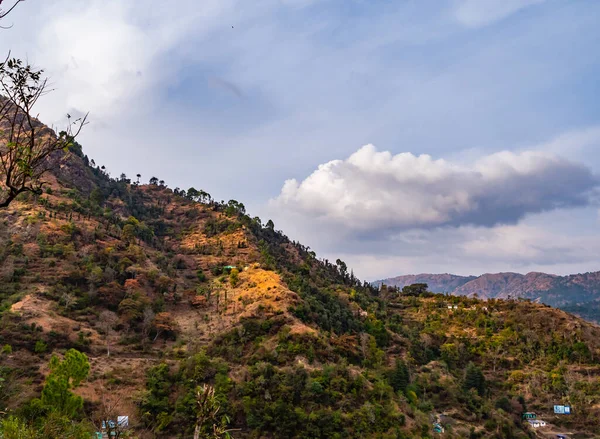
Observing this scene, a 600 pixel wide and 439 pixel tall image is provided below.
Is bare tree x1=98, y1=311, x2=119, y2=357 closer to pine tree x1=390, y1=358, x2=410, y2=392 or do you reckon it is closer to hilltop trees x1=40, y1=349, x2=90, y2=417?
hilltop trees x1=40, y1=349, x2=90, y2=417

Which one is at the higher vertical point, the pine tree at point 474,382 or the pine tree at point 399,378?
the pine tree at point 399,378

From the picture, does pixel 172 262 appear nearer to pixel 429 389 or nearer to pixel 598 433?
pixel 429 389

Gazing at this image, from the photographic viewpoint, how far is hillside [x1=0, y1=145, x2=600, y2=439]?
39625 mm

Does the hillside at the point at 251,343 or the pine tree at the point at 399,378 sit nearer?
the hillside at the point at 251,343

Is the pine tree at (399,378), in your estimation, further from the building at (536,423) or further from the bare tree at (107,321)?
the bare tree at (107,321)

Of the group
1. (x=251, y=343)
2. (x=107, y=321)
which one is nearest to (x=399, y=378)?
(x=251, y=343)

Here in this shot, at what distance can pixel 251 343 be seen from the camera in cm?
5109

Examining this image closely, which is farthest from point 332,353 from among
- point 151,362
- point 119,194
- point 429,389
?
point 119,194

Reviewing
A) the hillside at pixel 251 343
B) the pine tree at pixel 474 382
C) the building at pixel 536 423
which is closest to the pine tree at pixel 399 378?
the hillside at pixel 251 343

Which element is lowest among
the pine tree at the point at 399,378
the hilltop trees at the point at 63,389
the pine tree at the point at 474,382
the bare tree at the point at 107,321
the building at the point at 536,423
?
the building at the point at 536,423

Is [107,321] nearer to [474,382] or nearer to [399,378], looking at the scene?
[399,378]

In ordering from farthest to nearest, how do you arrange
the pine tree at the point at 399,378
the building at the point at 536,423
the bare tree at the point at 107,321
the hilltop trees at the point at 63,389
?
the building at the point at 536,423, the pine tree at the point at 399,378, the bare tree at the point at 107,321, the hilltop trees at the point at 63,389

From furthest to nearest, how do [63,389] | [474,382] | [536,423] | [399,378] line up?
[474,382] < [536,423] < [399,378] < [63,389]

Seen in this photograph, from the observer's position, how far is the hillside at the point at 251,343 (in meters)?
39.6
